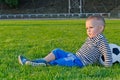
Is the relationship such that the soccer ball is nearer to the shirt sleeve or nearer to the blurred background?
the shirt sleeve

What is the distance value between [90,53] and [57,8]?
195 feet

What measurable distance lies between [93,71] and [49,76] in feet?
2.70

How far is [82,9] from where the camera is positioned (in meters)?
67.3

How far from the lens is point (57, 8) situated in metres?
66.8

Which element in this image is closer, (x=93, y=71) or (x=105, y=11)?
(x=93, y=71)

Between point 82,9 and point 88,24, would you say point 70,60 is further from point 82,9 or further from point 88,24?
point 82,9

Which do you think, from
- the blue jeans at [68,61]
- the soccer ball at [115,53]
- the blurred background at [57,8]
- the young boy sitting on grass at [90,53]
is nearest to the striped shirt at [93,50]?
the young boy sitting on grass at [90,53]

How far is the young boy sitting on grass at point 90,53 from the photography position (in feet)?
24.7

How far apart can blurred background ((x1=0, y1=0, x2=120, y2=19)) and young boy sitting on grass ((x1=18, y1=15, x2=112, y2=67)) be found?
53.8m

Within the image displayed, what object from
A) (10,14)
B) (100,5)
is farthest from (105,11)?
(10,14)

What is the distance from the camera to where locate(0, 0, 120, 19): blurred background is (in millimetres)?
63438

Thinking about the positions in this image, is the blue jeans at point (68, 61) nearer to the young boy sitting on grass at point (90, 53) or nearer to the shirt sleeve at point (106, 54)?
the young boy sitting on grass at point (90, 53)

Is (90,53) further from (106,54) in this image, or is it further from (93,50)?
(106,54)

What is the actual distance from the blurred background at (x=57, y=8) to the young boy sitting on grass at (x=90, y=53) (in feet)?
177
